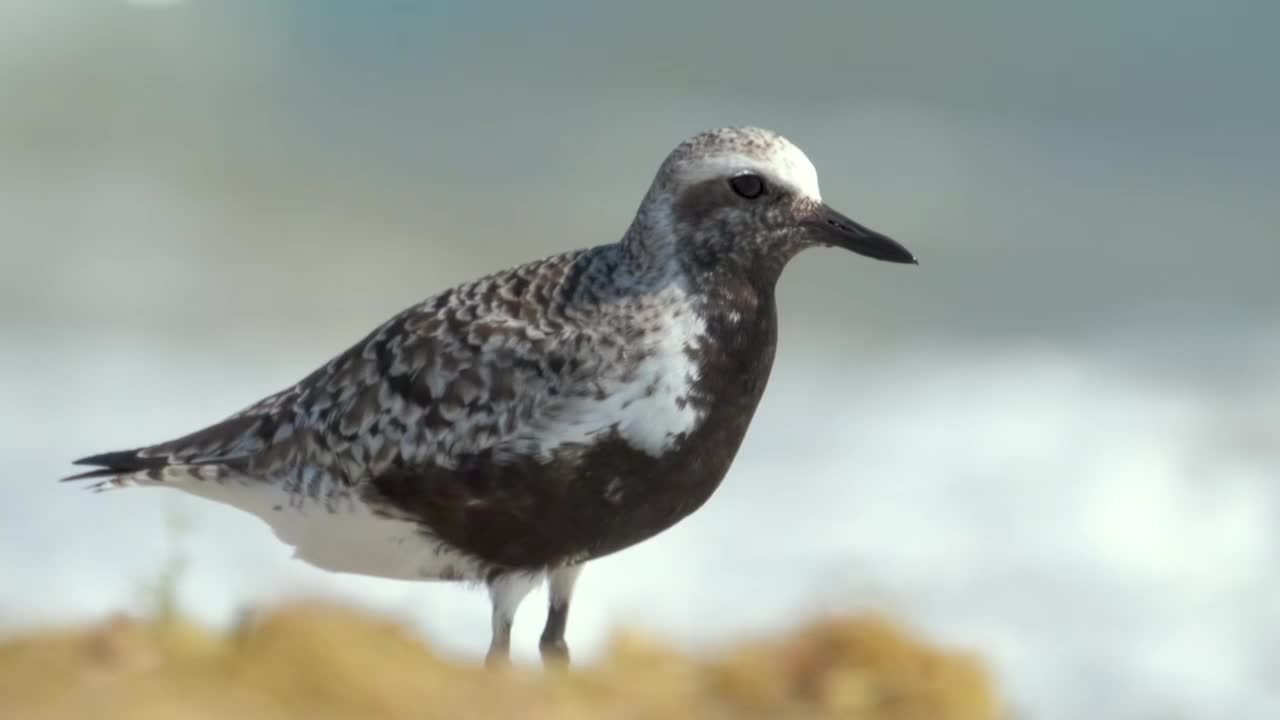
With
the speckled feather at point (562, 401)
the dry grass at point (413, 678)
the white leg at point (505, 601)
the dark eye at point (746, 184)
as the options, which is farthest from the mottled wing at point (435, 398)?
the dry grass at point (413, 678)

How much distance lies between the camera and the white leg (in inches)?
292

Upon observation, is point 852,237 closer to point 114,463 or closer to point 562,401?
point 562,401

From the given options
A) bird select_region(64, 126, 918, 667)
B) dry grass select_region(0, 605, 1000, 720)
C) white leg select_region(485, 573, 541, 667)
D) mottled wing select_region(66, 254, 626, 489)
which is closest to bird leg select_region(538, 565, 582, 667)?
bird select_region(64, 126, 918, 667)

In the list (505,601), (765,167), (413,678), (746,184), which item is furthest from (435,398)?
(413,678)

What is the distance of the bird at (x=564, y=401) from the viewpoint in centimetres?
715

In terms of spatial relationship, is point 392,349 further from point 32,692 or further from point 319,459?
point 32,692

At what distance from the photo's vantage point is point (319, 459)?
7816 millimetres

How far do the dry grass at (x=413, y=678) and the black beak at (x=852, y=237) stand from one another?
6.83ft

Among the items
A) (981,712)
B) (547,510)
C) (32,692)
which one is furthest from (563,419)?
(32,692)

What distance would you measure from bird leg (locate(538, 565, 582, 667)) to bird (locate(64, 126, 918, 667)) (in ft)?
0.04

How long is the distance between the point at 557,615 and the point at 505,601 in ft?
1.54

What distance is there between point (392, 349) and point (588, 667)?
2678 mm

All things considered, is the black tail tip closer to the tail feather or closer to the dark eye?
the tail feather

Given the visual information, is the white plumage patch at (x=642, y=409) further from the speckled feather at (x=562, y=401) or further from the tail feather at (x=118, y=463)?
the tail feather at (x=118, y=463)
